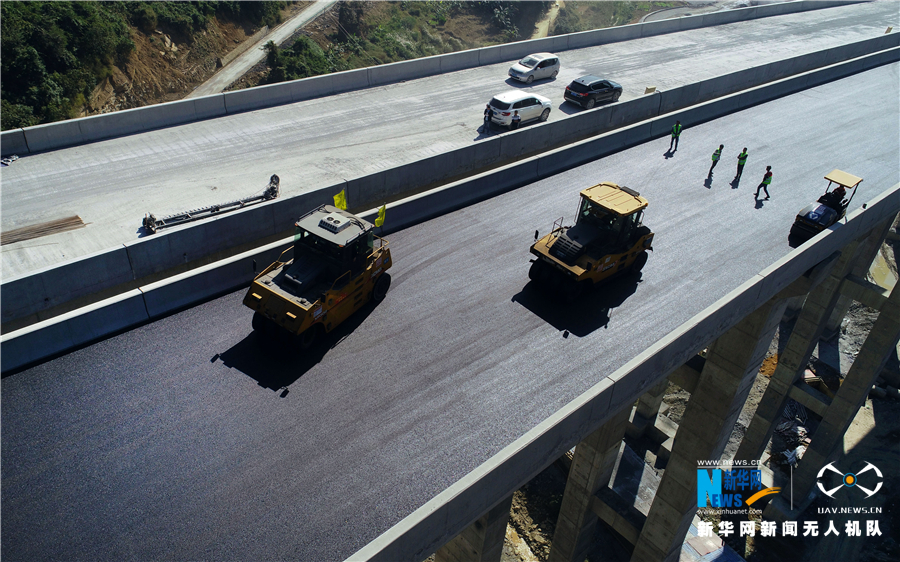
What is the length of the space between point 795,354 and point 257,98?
96.6ft

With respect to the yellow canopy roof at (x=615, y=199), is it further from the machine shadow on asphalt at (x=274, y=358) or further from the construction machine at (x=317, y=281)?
the machine shadow on asphalt at (x=274, y=358)

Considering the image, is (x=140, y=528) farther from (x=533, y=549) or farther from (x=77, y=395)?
(x=533, y=549)

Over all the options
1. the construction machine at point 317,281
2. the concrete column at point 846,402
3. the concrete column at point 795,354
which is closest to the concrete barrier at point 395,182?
the construction machine at point 317,281

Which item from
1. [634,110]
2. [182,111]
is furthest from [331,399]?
[634,110]

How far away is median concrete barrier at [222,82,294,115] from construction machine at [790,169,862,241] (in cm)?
2369

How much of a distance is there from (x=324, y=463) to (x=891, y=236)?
4913cm

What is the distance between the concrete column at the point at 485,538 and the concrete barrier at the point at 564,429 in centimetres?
265

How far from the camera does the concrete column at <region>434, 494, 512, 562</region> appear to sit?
14.6 meters

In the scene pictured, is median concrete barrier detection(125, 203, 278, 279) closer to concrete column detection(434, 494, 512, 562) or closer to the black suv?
concrete column detection(434, 494, 512, 562)

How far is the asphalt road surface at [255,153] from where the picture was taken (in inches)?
803

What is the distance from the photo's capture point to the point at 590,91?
32.3m

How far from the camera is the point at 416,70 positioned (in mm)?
35594

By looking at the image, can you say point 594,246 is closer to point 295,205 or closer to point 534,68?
point 295,205
